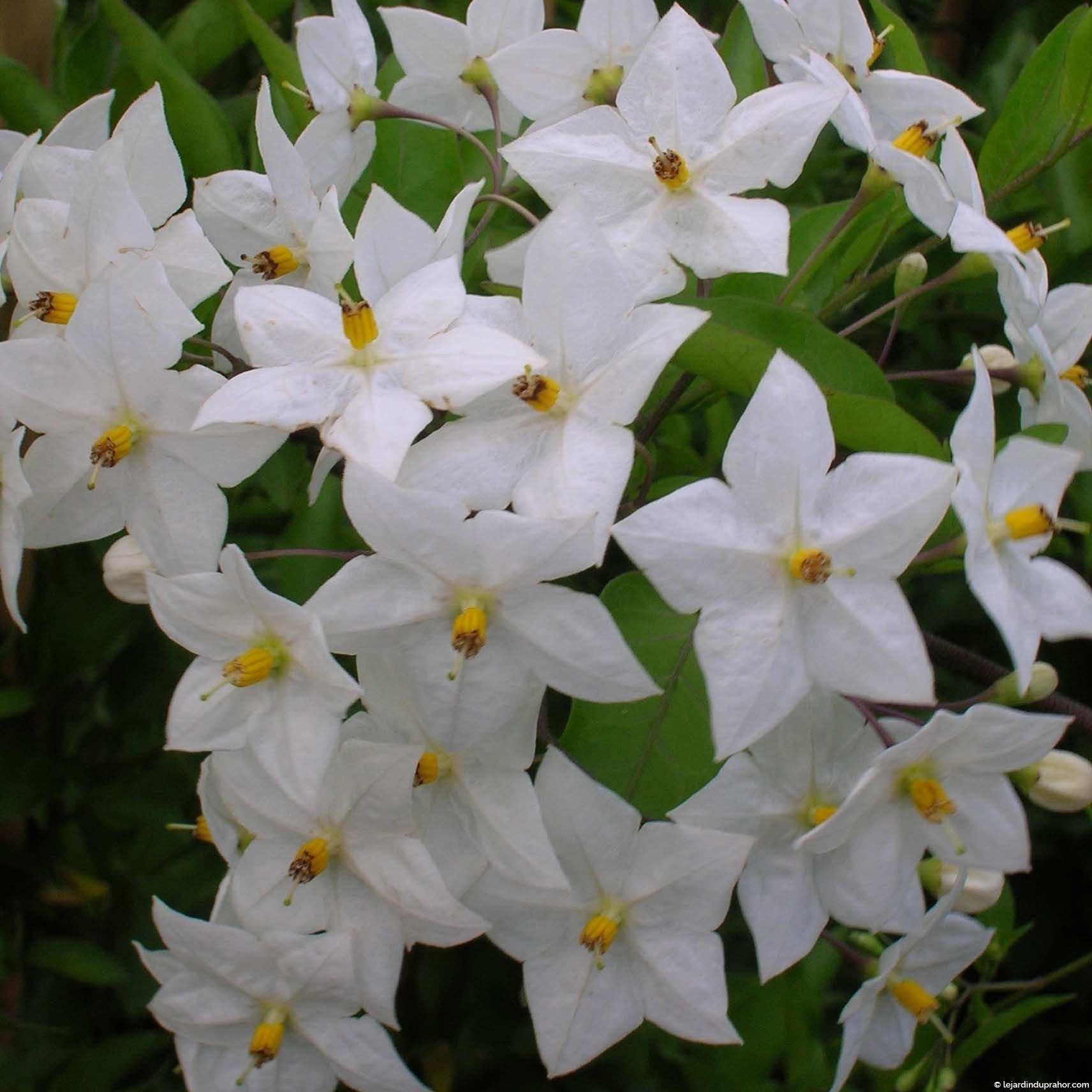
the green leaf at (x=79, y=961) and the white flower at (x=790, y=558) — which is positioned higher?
the white flower at (x=790, y=558)

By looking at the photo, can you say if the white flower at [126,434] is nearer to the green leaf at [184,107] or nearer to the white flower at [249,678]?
the white flower at [249,678]

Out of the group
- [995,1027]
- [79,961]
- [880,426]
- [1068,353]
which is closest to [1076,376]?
[1068,353]

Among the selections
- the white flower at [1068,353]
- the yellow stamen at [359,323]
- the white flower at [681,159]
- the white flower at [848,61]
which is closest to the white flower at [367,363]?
the yellow stamen at [359,323]

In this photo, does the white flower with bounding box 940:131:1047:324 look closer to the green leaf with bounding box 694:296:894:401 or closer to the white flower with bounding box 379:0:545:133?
the green leaf with bounding box 694:296:894:401

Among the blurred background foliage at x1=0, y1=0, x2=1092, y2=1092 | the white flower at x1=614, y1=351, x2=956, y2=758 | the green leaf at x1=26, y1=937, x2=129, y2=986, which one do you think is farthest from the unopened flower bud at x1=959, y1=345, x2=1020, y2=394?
the green leaf at x1=26, y1=937, x2=129, y2=986

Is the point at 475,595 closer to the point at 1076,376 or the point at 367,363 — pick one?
the point at 367,363

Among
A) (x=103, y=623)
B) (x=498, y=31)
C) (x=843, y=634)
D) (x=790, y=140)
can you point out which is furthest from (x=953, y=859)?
(x=103, y=623)
